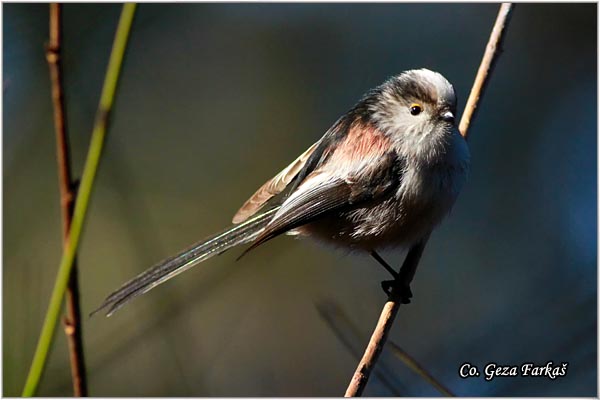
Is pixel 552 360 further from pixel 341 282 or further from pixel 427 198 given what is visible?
pixel 341 282

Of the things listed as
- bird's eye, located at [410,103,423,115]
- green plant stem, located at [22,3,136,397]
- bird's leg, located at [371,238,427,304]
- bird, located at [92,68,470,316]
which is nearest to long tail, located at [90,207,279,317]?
bird, located at [92,68,470,316]

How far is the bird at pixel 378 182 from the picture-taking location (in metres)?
2.35

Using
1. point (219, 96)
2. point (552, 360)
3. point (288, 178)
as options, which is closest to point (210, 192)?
point (219, 96)

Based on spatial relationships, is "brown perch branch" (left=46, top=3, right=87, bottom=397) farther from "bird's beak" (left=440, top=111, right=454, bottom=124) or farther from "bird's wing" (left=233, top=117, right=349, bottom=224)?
"bird's beak" (left=440, top=111, right=454, bottom=124)

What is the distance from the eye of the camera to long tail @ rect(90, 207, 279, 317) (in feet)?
7.18

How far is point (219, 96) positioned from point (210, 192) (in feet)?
2.07

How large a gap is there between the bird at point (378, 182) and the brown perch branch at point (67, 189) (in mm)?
842

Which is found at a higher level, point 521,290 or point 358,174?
point 358,174

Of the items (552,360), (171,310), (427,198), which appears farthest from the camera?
(427,198)

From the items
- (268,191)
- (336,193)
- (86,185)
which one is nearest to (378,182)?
(336,193)

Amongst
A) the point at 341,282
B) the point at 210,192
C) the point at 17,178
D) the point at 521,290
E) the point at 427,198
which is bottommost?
the point at 521,290

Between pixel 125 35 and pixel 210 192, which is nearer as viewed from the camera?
pixel 125 35

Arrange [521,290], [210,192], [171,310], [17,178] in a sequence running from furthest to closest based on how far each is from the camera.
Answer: [210,192], [521,290], [17,178], [171,310]

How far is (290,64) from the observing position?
431cm
